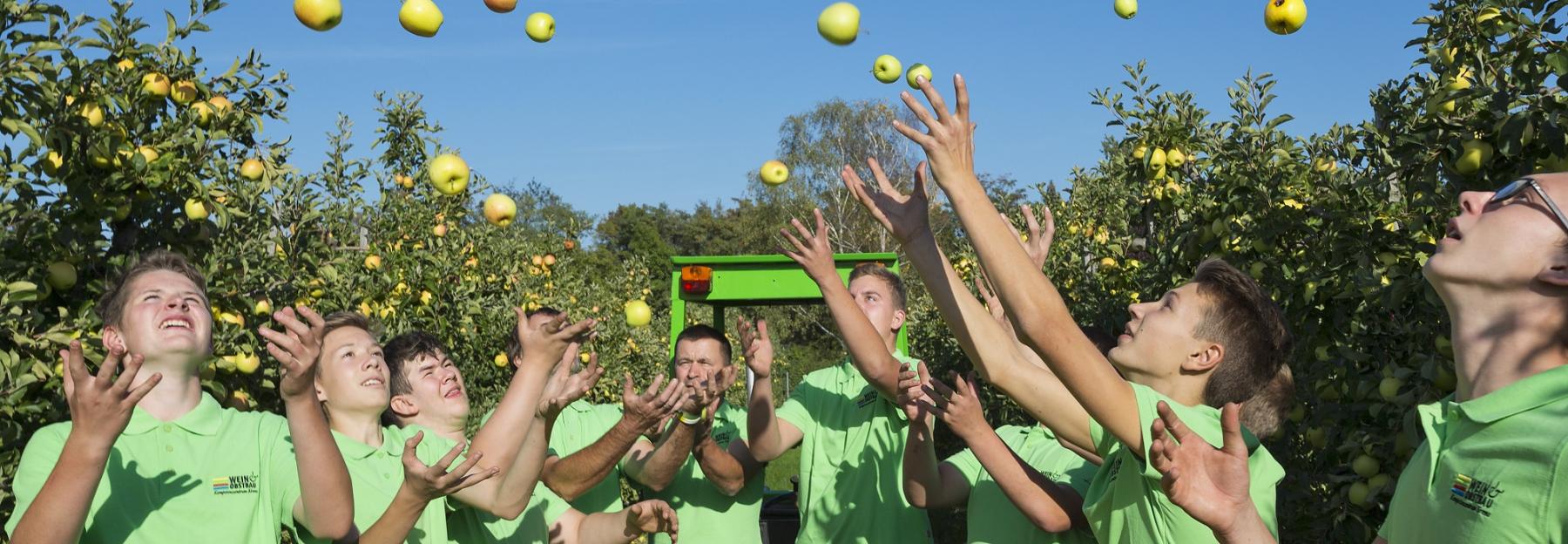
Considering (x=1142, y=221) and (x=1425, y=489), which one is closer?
(x=1425, y=489)

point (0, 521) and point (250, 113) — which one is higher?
point (250, 113)

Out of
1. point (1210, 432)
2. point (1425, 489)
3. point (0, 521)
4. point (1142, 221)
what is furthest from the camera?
point (1142, 221)

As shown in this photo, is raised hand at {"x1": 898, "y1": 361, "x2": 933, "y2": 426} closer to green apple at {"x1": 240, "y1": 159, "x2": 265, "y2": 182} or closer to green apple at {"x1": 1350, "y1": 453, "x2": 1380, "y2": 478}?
green apple at {"x1": 1350, "y1": 453, "x2": 1380, "y2": 478}

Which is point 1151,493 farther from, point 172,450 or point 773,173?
point 773,173

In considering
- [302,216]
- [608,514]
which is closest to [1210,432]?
[608,514]

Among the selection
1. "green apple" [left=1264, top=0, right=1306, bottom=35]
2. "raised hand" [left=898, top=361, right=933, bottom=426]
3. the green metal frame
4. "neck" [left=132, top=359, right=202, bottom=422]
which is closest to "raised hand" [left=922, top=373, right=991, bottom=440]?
"raised hand" [left=898, top=361, right=933, bottom=426]

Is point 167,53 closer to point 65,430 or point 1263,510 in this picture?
point 65,430

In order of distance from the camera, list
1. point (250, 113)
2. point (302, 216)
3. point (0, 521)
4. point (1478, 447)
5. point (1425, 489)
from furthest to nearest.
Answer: point (302, 216), point (250, 113), point (0, 521), point (1425, 489), point (1478, 447)

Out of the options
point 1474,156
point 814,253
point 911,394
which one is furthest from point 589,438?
point 1474,156

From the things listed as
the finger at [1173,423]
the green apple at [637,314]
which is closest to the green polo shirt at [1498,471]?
the finger at [1173,423]

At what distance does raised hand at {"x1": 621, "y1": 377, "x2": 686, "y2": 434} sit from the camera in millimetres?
3129

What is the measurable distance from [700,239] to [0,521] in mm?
43170

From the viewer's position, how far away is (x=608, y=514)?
3609 mm

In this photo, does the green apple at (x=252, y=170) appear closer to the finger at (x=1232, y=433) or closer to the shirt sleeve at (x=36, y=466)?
the shirt sleeve at (x=36, y=466)
